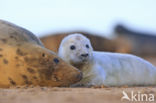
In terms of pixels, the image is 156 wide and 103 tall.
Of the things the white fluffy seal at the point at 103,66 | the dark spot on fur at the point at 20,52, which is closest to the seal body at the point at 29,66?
the dark spot on fur at the point at 20,52

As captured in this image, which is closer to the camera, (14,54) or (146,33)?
(14,54)

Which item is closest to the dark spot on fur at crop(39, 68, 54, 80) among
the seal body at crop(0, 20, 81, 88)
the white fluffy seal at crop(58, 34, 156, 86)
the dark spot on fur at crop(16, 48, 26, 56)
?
the seal body at crop(0, 20, 81, 88)

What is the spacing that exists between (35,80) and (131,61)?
7.98 ft

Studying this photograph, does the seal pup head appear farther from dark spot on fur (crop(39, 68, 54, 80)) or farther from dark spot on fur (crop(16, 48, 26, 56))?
dark spot on fur (crop(16, 48, 26, 56))

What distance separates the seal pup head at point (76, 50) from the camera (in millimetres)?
5352

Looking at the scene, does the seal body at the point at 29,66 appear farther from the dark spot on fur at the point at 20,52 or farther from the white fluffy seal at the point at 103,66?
the white fluffy seal at the point at 103,66

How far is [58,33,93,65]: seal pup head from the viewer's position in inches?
211

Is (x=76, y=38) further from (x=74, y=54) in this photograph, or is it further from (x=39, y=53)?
(x=39, y=53)

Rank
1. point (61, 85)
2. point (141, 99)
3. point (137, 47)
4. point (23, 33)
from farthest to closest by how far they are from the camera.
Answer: point (137, 47) → point (23, 33) → point (61, 85) → point (141, 99)

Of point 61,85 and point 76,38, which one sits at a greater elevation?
point 76,38

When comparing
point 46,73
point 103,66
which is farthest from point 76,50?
point 46,73

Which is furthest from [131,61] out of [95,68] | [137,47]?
[137,47]

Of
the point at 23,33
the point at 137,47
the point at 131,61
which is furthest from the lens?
the point at 137,47

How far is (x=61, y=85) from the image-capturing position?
4.12 m
